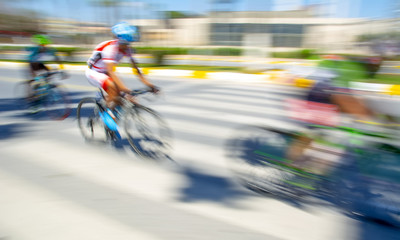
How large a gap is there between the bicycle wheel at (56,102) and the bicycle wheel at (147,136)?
274cm

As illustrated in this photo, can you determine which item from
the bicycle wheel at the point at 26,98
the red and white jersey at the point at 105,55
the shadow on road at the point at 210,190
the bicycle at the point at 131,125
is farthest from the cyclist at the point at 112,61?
the bicycle wheel at the point at 26,98

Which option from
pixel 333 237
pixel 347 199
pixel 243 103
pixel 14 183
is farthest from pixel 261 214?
pixel 243 103

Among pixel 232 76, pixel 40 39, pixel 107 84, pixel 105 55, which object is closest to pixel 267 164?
pixel 107 84

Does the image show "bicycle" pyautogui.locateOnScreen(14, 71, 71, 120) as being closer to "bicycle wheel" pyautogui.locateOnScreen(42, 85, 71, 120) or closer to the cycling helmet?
"bicycle wheel" pyautogui.locateOnScreen(42, 85, 71, 120)

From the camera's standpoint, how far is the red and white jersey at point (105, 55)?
3754mm

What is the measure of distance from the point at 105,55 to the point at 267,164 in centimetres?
254

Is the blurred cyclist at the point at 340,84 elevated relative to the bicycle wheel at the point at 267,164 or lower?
elevated

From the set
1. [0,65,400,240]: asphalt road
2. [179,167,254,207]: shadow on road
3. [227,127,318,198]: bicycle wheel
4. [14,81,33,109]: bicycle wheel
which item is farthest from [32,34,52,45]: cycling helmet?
[227,127,318,198]: bicycle wheel

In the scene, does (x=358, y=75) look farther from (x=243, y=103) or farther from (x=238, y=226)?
(x=243, y=103)

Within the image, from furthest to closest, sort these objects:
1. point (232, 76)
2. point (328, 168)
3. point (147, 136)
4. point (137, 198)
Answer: point (232, 76) < point (147, 136) < point (137, 198) < point (328, 168)

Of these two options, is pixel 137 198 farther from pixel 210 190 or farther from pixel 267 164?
pixel 267 164

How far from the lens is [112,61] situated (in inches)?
148

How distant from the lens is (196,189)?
319 cm

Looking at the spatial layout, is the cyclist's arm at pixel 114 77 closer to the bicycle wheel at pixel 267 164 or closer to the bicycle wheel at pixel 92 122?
the bicycle wheel at pixel 92 122
